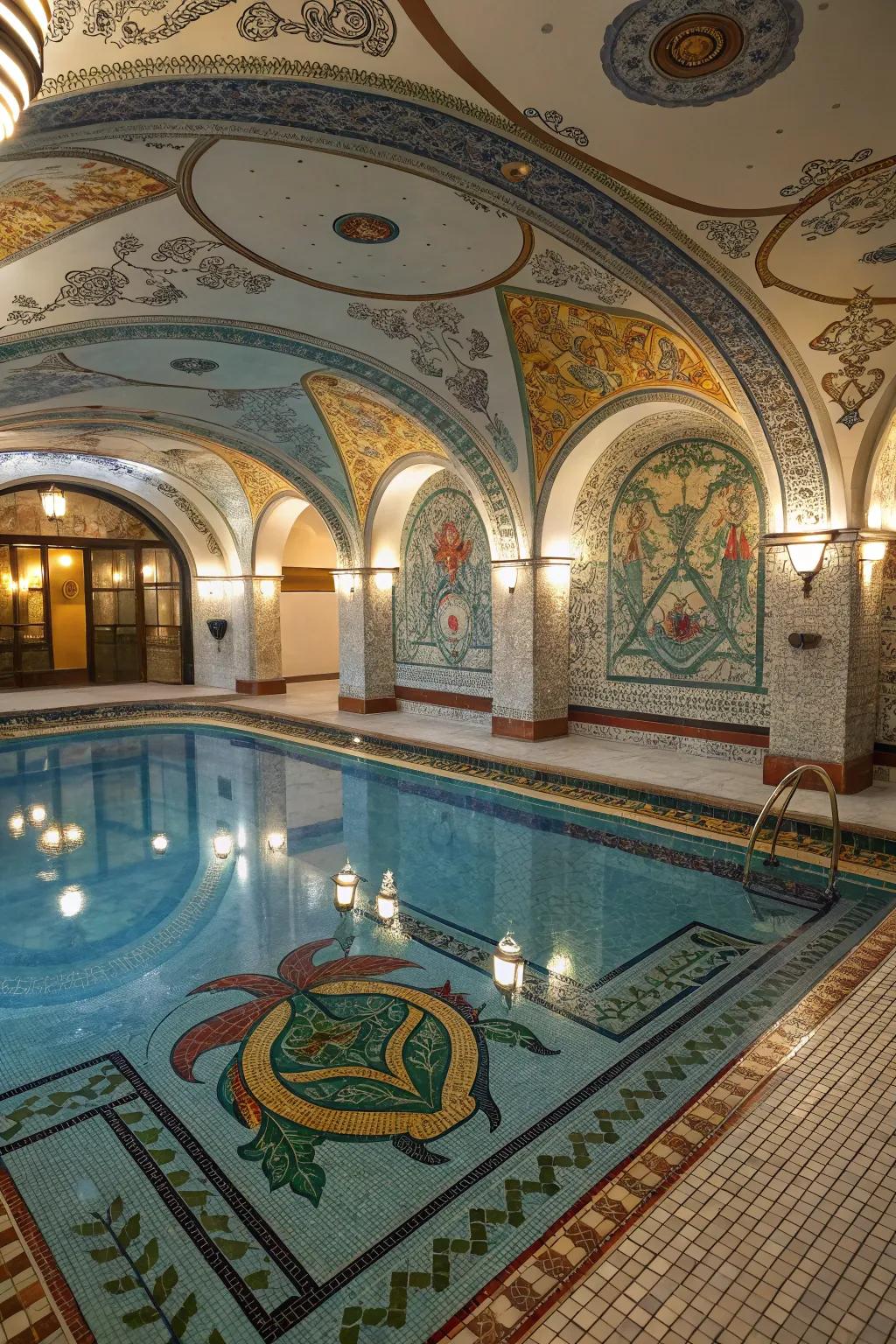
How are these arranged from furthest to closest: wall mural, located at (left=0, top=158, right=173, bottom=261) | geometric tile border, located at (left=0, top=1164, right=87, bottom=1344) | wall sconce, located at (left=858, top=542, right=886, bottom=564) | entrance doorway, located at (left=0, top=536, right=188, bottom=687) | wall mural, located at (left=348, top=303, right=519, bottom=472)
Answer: entrance doorway, located at (left=0, top=536, right=188, bottom=687), wall mural, located at (left=348, top=303, right=519, bottom=472), wall sconce, located at (left=858, top=542, right=886, bottom=564), wall mural, located at (left=0, top=158, right=173, bottom=261), geometric tile border, located at (left=0, top=1164, right=87, bottom=1344)

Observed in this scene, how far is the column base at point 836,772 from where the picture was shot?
22.2ft

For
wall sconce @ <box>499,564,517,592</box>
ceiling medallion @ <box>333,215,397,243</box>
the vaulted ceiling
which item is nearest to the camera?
the vaulted ceiling

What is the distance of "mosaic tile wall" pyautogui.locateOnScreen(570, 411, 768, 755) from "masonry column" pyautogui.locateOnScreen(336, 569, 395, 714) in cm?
384

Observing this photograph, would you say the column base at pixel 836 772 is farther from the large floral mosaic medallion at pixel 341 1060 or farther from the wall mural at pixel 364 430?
the wall mural at pixel 364 430

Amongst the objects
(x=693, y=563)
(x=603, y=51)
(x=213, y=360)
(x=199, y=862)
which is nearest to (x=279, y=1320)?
(x=199, y=862)

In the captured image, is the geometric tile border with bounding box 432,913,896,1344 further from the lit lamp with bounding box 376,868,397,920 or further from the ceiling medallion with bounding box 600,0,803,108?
the ceiling medallion with bounding box 600,0,803,108

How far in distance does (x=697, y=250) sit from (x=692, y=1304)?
5.85 metres

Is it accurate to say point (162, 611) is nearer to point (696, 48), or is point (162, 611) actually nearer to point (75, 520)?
point (75, 520)

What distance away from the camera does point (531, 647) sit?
31.4 ft

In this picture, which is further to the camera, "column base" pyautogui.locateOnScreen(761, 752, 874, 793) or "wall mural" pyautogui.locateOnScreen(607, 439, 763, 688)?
"wall mural" pyautogui.locateOnScreen(607, 439, 763, 688)

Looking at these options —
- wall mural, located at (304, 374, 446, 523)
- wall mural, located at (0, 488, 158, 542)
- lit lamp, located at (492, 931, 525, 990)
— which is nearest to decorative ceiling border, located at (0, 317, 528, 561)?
wall mural, located at (304, 374, 446, 523)

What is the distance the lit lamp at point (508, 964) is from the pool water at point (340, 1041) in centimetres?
8

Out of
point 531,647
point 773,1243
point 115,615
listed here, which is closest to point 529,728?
point 531,647

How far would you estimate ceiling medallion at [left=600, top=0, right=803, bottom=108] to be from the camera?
3.33 m
